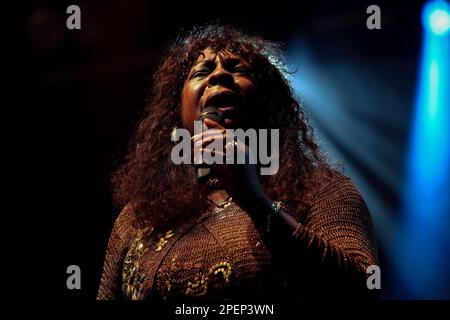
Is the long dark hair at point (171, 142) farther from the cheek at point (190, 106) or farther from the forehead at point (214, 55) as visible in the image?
the cheek at point (190, 106)

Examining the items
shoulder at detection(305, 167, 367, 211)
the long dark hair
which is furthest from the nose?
shoulder at detection(305, 167, 367, 211)

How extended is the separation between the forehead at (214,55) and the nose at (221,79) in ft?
0.30

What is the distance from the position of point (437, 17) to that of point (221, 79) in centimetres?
188

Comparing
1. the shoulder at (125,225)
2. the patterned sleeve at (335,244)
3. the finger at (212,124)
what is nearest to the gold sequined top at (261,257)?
the patterned sleeve at (335,244)

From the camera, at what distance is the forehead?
2135 millimetres

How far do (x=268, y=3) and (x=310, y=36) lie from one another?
38 centimetres

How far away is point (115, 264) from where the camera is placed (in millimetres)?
2045

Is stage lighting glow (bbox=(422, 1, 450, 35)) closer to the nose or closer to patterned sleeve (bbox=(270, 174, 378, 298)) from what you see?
the nose

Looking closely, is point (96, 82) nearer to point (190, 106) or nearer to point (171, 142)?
point (171, 142)

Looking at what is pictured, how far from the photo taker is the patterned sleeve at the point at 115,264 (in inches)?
80.0

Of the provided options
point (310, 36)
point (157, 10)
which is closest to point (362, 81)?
point (310, 36)

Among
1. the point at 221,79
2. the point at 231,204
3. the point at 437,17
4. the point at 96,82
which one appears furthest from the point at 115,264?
the point at 437,17

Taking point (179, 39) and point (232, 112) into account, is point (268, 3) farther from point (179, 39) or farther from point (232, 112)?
point (232, 112)
